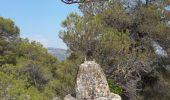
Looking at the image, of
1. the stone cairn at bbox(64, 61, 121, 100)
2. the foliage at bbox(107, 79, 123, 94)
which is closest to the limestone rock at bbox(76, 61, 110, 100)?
the stone cairn at bbox(64, 61, 121, 100)

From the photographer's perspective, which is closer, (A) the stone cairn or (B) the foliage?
(A) the stone cairn

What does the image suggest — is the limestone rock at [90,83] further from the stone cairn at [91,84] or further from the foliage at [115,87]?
the foliage at [115,87]

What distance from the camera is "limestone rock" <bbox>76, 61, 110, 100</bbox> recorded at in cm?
1316

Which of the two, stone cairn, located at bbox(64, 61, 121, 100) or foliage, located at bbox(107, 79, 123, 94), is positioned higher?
stone cairn, located at bbox(64, 61, 121, 100)

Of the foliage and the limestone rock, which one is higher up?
the limestone rock

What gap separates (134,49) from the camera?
22312mm

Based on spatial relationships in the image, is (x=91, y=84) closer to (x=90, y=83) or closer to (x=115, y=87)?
(x=90, y=83)

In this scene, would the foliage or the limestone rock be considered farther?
the foliage

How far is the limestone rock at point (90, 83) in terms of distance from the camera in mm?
13164

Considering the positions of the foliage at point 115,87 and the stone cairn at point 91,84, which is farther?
the foliage at point 115,87

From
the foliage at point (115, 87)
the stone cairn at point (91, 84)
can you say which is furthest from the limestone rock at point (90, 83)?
the foliage at point (115, 87)

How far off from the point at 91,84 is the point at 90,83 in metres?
0.05

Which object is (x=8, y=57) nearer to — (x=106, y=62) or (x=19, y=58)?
(x=19, y=58)

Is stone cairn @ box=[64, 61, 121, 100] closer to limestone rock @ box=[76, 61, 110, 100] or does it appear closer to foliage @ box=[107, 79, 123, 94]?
limestone rock @ box=[76, 61, 110, 100]
